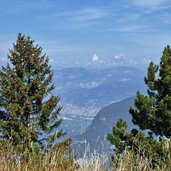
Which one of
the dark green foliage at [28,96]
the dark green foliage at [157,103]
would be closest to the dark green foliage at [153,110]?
the dark green foliage at [157,103]

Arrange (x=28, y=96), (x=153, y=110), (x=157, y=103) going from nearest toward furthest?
(x=153, y=110) → (x=157, y=103) → (x=28, y=96)

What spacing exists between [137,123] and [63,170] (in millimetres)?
18643

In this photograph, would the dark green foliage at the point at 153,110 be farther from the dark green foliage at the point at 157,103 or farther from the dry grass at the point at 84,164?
the dry grass at the point at 84,164

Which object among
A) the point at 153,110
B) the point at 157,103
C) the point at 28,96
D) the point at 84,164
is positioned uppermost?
the point at 28,96

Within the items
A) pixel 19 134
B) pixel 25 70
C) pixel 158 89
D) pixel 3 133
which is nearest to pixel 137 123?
pixel 158 89

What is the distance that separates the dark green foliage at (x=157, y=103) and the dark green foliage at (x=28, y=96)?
36.2 ft

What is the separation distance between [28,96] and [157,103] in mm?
14402

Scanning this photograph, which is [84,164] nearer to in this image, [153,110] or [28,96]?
[153,110]

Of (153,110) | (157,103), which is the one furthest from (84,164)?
(157,103)

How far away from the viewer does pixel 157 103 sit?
2344 centimetres

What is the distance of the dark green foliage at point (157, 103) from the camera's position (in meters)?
22.0

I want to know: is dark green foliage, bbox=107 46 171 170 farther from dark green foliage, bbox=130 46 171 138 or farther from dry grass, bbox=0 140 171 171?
dry grass, bbox=0 140 171 171

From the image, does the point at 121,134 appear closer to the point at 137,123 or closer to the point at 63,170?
the point at 137,123

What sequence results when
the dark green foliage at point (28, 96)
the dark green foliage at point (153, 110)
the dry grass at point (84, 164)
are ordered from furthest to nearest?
the dark green foliage at point (28, 96)
the dark green foliage at point (153, 110)
the dry grass at point (84, 164)
